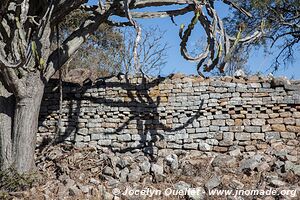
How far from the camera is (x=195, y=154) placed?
7.98 m

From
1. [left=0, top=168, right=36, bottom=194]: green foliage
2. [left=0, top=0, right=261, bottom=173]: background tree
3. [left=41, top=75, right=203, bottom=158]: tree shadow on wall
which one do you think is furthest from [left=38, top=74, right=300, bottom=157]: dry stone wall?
[left=0, top=168, right=36, bottom=194]: green foliage

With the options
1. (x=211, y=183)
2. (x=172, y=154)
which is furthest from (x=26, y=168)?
(x=211, y=183)

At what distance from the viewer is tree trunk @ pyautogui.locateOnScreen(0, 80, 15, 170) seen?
23.7 feet

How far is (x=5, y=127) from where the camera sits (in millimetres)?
7316

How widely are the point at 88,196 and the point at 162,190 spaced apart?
1.25m

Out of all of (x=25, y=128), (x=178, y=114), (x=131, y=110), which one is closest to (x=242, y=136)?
(x=178, y=114)

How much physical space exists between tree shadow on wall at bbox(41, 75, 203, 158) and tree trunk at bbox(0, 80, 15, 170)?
→ 4.98 feet

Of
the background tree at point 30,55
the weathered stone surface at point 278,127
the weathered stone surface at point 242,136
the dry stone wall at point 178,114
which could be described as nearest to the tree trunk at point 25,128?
the background tree at point 30,55

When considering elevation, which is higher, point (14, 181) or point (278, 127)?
point (278, 127)

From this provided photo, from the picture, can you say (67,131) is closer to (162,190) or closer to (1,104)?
(1,104)

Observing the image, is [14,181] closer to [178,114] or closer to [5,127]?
[5,127]

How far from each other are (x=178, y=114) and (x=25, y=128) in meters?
3.08

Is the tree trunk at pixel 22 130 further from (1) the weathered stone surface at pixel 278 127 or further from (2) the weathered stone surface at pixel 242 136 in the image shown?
(1) the weathered stone surface at pixel 278 127

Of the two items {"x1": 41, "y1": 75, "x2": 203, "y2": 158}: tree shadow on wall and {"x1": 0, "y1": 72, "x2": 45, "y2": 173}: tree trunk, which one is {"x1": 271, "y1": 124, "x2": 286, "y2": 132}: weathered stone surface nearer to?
{"x1": 41, "y1": 75, "x2": 203, "y2": 158}: tree shadow on wall
